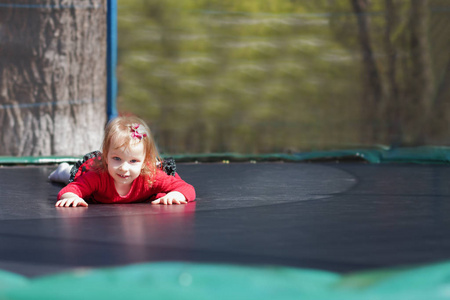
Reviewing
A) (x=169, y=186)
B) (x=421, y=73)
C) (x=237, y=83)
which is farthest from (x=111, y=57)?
(x=169, y=186)

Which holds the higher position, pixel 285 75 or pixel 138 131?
pixel 285 75

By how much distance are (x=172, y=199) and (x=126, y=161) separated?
0.20 meters

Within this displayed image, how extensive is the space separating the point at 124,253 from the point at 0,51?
336 cm

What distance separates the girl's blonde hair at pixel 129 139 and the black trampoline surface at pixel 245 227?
5.5 inches

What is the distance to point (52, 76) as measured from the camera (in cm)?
470

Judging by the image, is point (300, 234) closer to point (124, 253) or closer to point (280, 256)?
point (280, 256)

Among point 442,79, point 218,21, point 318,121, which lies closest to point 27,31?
point 218,21

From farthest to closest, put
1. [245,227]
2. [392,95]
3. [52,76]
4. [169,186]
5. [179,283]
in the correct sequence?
[392,95], [52,76], [169,186], [245,227], [179,283]

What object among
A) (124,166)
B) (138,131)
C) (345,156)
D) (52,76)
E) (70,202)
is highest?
(52,76)

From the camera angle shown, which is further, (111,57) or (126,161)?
(111,57)

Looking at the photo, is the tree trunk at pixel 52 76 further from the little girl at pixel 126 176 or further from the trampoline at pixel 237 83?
the little girl at pixel 126 176

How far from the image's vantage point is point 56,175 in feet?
10.9

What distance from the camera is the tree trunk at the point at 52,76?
462 cm

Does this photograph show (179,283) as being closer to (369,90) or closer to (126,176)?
(126,176)
